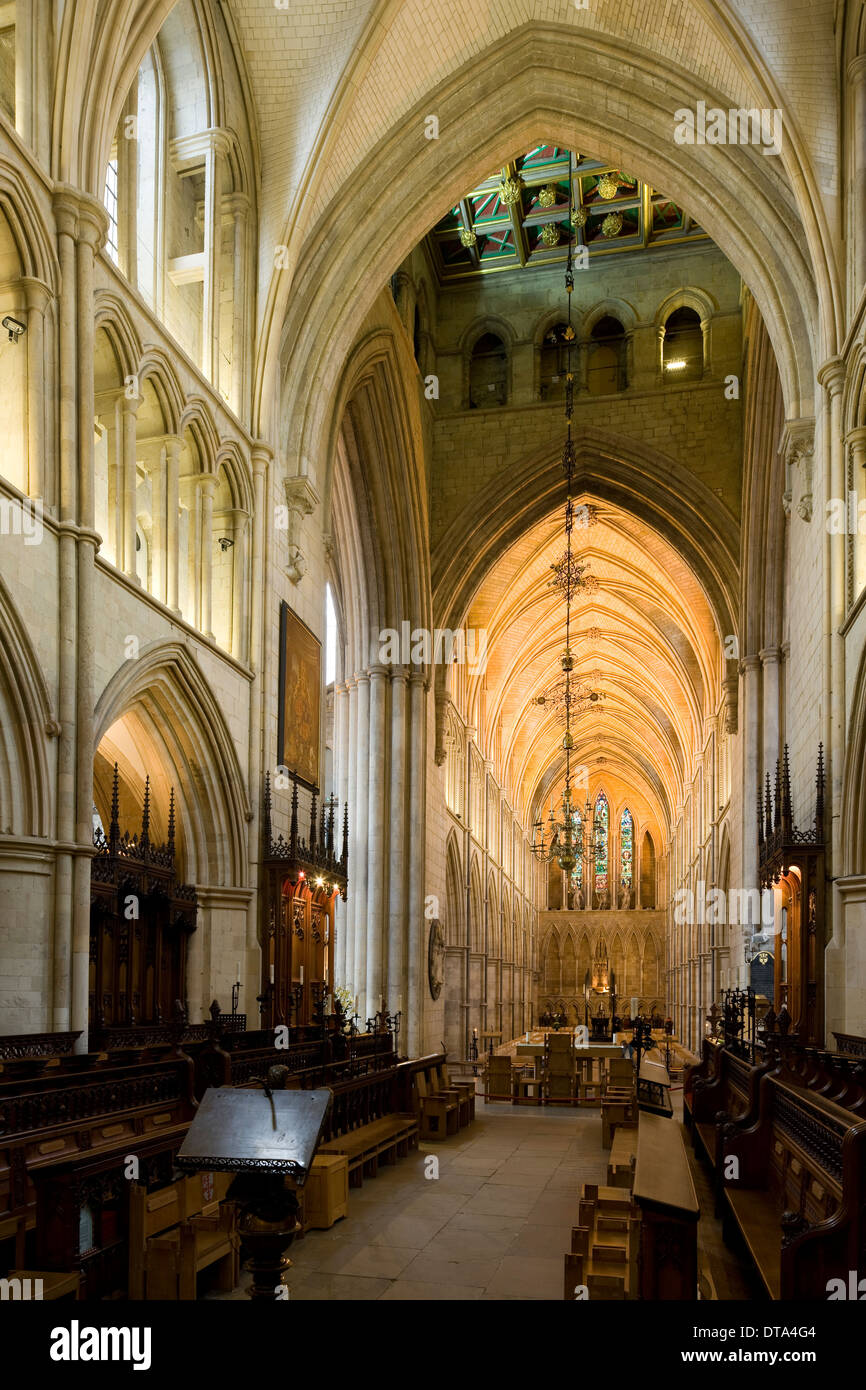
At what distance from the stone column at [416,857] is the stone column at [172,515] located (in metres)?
11.1

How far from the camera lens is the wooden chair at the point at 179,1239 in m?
5.59

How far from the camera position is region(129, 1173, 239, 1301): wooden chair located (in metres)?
5.59

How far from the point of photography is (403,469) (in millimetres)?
22547

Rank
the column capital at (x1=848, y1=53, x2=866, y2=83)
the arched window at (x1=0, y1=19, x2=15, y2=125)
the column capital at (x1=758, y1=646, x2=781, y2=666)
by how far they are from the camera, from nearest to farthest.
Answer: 1. the arched window at (x1=0, y1=19, x2=15, y2=125)
2. the column capital at (x1=848, y1=53, x2=866, y2=83)
3. the column capital at (x1=758, y1=646, x2=781, y2=666)

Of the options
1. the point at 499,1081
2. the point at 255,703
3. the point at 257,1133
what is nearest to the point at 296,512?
the point at 255,703

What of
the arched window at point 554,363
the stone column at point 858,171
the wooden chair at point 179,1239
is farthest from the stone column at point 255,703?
the arched window at point 554,363

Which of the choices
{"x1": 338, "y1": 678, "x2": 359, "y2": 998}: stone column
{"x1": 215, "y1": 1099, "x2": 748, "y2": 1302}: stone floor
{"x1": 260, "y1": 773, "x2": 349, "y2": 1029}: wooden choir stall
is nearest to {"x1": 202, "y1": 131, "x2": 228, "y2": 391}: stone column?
{"x1": 260, "y1": 773, "x2": 349, "y2": 1029}: wooden choir stall

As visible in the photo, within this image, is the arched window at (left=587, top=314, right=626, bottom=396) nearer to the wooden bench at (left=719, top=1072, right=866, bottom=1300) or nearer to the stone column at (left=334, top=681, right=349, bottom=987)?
the stone column at (left=334, top=681, right=349, bottom=987)

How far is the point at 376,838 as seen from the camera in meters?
22.3

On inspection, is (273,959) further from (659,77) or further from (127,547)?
(659,77)

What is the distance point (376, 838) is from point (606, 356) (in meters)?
11.8

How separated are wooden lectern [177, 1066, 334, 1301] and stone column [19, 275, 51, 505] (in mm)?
6002

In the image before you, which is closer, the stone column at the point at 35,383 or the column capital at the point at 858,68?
the stone column at the point at 35,383

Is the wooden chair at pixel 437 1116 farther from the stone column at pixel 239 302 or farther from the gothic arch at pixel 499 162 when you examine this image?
the stone column at pixel 239 302
